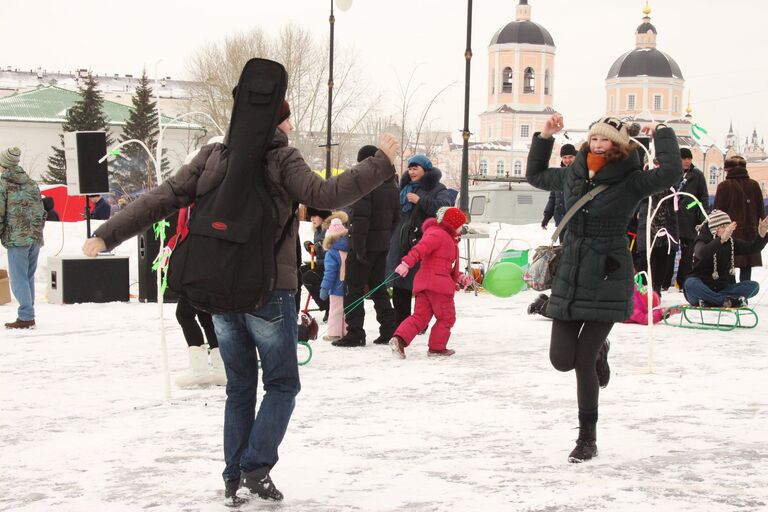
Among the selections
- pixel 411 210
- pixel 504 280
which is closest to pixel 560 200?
pixel 504 280

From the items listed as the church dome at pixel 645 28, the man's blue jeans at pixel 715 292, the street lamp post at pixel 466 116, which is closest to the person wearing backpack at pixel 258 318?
the man's blue jeans at pixel 715 292

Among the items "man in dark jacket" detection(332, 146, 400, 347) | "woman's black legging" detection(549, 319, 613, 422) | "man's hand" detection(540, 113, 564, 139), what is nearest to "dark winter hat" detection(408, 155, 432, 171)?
"man in dark jacket" detection(332, 146, 400, 347)

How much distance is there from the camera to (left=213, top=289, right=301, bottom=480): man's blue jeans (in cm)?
437

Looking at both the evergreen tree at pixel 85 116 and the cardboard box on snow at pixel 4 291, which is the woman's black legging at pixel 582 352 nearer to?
the cardboard box on snow at pixel 4 291

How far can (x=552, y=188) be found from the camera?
19.0 ft

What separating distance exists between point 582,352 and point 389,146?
185 cm

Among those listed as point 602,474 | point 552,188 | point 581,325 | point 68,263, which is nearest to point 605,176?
point 552,188

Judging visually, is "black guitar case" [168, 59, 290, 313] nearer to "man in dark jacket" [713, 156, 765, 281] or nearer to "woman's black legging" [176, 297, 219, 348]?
"woman's black legging" [176, 297, 219, 348]

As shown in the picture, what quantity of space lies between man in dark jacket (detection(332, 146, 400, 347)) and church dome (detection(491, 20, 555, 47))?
124m

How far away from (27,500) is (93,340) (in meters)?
6.00

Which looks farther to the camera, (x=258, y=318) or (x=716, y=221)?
(x=716, y=221)

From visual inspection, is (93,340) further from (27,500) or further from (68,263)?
(27,500)

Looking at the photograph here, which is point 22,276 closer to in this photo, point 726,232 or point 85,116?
point 726,232

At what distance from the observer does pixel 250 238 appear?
4.20m
